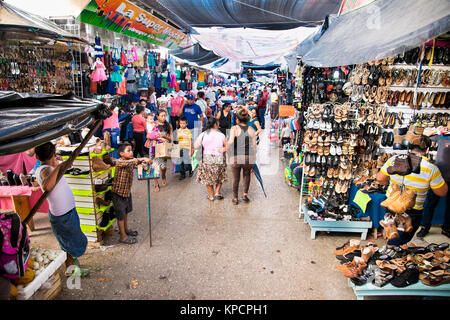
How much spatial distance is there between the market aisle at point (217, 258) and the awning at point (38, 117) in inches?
84.3

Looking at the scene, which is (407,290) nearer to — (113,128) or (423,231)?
(423,231)

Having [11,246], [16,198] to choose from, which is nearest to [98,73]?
[16,198]

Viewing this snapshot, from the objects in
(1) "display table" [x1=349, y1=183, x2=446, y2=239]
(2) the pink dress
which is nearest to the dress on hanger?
(2) the pink dress

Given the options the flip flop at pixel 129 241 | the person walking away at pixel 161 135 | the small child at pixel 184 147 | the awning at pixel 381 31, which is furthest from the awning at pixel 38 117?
the small child at pixel 184 147

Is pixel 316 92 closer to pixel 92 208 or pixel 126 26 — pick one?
pixel 126 26

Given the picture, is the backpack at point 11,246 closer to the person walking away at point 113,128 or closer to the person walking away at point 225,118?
the person walking away at point 113,128

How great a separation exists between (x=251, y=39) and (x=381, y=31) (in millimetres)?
5715

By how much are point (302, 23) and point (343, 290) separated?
7.24m

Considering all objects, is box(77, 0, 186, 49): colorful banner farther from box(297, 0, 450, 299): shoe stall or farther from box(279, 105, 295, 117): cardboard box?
box(279, 105, 295, 117): cardboard box

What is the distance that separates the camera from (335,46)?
4.30 metres

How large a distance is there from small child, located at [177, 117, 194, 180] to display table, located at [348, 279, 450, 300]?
462cm

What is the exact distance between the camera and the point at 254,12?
6957mm

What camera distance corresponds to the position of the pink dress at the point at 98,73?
6359 millimetres
